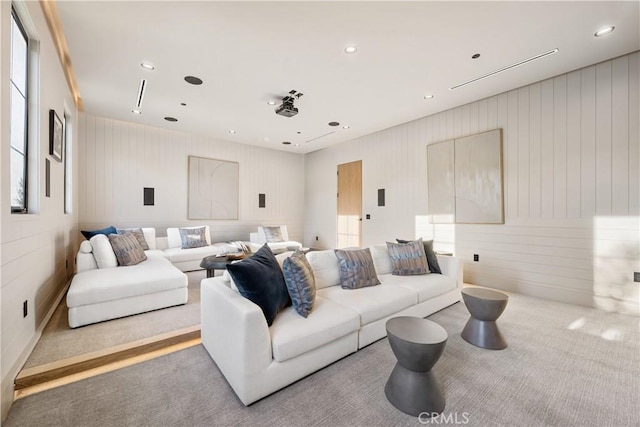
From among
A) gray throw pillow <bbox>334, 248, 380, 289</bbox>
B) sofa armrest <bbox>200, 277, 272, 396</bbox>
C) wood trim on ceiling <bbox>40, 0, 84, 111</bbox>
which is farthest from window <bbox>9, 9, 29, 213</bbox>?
gray throw pillow <bbox>334, 248, 380, 289</bbox>

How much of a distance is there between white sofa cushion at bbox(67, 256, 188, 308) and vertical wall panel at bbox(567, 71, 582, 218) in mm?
4948

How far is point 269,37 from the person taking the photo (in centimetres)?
261

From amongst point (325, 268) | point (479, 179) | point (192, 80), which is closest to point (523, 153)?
point (479, 179)

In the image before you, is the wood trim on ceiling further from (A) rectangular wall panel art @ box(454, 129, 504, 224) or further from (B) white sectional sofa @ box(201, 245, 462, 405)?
(A) rectangular wall panel art @ box(454, 129, 504, 224)

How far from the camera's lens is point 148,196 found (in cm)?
543

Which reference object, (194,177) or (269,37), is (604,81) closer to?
(269,37)

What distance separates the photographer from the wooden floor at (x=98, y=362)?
69.1 inches

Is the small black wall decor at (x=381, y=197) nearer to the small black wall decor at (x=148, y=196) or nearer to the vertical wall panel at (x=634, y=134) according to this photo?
the vertical wall panel at (x=634, y=134)

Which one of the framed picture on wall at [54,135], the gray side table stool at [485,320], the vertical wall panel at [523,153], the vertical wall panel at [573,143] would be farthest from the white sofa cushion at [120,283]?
the vertical wall panel at [573,143]

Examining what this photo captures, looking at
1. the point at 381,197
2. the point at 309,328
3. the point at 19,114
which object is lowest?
the point at 309,328

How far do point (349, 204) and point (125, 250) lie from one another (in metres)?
4.47

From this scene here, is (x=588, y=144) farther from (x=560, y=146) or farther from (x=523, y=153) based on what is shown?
(x=523, y=153)

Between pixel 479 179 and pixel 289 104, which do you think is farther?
pixel 479 179

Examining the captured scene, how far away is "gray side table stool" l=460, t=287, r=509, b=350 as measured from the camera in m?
2.26
